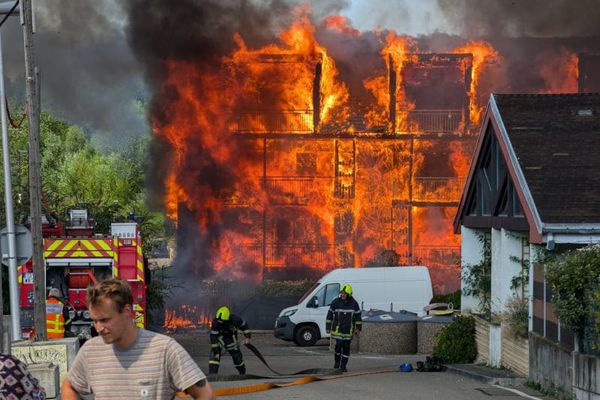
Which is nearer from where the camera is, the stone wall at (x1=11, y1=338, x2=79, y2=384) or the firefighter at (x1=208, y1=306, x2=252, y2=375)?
the stone wall at (x1=11, y1=338, x2=79, y2=384)

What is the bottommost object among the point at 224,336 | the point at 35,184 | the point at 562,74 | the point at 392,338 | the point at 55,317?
the point at 392,338

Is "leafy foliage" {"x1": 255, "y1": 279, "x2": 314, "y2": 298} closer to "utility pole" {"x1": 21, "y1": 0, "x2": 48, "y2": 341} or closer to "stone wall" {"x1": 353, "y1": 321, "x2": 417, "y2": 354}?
"stone wall" {"x1": 353, "y1": 321, "x2": 417, "y2": 354}

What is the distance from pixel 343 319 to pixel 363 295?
10.3 meters

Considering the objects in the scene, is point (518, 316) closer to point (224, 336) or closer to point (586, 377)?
point (224, 336)

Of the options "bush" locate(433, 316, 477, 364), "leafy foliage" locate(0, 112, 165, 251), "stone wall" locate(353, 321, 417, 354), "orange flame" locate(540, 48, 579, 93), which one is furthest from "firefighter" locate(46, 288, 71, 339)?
"leafy foliage" locate(0, 112, 165, 251)

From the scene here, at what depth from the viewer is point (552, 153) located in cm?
2092

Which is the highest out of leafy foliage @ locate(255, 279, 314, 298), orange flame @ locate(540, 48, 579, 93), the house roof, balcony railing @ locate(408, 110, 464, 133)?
orange flame @ locate(540, 48, 579, 93)

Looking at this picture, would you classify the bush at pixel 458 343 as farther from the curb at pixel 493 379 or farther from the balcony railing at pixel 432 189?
the balcony railing at pixel 432 189

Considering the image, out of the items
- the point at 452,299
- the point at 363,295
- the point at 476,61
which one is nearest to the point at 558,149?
the point at 452,299

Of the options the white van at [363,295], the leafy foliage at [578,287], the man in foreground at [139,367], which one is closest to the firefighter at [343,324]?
the leafy foliage at [578,287]

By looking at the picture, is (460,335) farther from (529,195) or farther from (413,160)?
(413,160)

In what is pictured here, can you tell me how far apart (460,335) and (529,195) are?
5.12m

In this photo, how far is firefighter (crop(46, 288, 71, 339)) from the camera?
859 inches

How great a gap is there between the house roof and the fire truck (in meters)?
6.49
